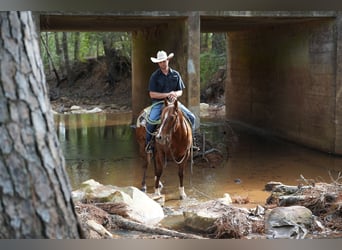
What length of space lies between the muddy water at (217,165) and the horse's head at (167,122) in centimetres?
101

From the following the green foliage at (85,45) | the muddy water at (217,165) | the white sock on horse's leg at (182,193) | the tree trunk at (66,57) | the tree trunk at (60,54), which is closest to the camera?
the white sock on horse's leg at (182,193)

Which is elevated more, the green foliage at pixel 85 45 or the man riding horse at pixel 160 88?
the green foliage at pixel 85 45

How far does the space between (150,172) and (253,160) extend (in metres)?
2.35

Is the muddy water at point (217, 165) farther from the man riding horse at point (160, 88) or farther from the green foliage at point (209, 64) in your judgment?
the green foliage at point (209, 64)

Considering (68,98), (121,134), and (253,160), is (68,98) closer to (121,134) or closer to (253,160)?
(121,134)

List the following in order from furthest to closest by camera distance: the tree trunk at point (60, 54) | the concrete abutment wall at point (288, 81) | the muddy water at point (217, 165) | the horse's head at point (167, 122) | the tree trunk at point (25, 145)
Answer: the tree trunk at point (60, 54) < the concrete abutment wall at point (288, 81) < the muddy water at point (217, 165) < the horse's head at point (167, 122) < the tree trunk at point (25, 145)

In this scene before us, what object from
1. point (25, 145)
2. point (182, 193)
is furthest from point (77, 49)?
point (25, 145)

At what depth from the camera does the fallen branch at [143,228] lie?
5.81 m

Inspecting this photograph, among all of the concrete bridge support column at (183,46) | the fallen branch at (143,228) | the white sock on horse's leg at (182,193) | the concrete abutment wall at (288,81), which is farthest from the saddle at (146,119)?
the concrete abutment wall at (288,81)

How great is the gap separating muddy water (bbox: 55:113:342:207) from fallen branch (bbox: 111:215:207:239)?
4.66 feet

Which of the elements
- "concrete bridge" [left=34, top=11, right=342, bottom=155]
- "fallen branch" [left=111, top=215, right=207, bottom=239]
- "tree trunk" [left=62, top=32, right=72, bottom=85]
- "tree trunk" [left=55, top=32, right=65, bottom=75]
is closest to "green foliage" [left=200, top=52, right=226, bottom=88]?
"concrete bridge" [left=34, top=11, right=342, bottom=155]

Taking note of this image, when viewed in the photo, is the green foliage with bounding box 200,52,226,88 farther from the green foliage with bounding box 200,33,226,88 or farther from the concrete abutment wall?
the concrete abutment wall

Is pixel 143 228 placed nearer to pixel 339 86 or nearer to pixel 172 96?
pixel 172 96

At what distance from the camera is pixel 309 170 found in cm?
989
